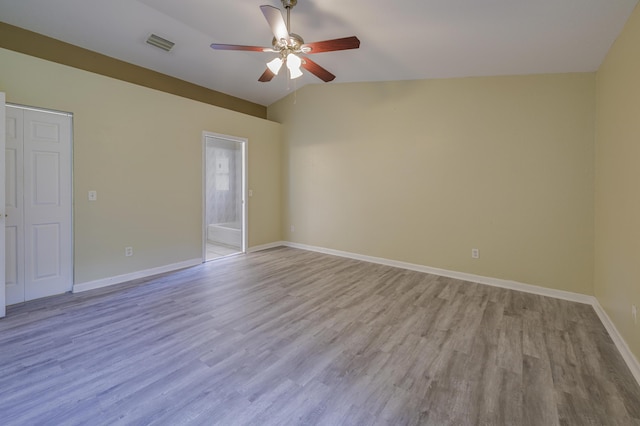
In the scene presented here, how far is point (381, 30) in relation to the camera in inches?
120

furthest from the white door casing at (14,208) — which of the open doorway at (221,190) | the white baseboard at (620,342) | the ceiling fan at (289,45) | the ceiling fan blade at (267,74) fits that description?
the white baseboard at (620,342)

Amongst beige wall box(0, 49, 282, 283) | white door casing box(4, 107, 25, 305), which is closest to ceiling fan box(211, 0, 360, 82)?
beige wall box(0, 49, 282, 283)

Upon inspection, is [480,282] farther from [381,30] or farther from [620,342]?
[381,30]

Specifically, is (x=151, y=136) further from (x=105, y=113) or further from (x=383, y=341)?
(x=383, y=341)

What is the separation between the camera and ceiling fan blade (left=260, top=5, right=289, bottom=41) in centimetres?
225

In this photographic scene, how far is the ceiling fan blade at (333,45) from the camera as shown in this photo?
2.39 meters

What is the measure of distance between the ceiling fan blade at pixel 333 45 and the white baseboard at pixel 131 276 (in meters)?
3.57

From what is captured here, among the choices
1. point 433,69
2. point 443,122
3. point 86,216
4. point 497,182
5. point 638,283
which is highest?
point 433,69

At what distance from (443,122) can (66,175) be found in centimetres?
495

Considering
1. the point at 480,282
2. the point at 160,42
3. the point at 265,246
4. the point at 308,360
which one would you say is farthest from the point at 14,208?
the point at 480,282

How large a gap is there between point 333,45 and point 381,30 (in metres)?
0.93

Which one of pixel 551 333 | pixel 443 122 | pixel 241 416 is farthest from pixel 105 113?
pixel 551 333

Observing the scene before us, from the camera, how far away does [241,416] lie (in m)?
1.57

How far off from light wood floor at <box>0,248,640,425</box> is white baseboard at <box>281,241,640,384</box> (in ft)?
0.26
